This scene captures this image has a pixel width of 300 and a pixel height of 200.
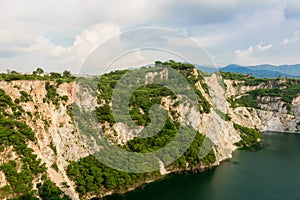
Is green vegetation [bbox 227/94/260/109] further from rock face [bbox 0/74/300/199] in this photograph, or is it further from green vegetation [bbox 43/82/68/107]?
green vegetation [bbox 43/82/68/107]

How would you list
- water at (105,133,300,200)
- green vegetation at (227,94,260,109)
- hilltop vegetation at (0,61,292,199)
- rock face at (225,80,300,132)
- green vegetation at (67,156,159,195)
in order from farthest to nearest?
green vegetation at (227,94,260,109) < rock face at (225,80,300,132) < water at (105,133,300,200) < green vegetation at (67,156,159,195) < hilltop vegetation at (0,61,292,199)

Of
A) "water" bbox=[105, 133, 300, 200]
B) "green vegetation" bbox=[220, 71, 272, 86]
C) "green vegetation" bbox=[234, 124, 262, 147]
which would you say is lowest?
"water" bbox=[105, 133, 300, 200]

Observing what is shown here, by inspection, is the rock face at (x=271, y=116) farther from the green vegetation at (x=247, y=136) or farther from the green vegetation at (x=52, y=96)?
the green vegetation at (x=52, y=96)

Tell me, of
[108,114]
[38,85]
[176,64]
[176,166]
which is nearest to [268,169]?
[176,166]

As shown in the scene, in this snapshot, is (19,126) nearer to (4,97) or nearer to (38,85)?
(4,97)

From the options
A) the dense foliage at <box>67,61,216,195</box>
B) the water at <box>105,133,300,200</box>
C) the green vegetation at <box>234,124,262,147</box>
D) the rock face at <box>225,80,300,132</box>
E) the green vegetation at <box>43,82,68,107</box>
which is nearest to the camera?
the dense foliage at <box>67,61,216,195</box>

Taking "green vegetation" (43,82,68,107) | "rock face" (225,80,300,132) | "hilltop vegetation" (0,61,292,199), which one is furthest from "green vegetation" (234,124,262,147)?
"green vegetation" (43,82,68,107)

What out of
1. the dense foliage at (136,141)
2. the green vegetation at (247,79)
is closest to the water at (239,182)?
the dense foliage at (136,141)

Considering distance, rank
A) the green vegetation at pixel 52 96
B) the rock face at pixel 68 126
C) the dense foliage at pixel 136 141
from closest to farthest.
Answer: the rock face at pixel 68 126 < the dense foliage at pixel 136 141 < the green vegetation at pixel 52 96
